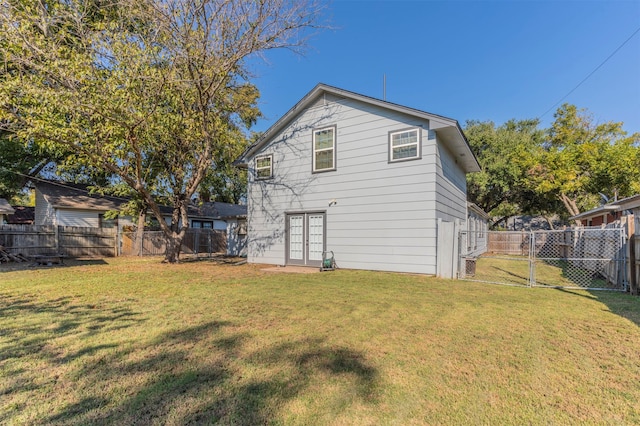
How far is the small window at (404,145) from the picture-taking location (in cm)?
903

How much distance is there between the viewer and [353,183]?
10023 mm

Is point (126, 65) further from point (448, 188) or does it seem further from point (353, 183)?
point (448, 188)

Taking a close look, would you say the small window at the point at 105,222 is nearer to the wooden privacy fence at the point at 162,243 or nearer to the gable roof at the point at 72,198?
the gable roof at the point at 72,198

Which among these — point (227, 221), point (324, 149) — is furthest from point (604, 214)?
point (227, 221)

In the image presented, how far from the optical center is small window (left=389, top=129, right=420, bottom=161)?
9031 millimetres

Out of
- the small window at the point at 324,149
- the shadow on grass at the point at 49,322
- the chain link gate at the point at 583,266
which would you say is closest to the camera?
the shadow on grass at the point at 49,322

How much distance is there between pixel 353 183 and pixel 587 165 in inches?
681

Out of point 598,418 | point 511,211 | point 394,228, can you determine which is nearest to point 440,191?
point 394,228

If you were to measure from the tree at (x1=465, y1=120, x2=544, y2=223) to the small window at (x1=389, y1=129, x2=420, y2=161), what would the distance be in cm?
1220

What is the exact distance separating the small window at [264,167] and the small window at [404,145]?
484 cm

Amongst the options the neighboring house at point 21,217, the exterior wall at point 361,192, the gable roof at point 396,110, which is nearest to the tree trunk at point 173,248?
the exterior wall at point 361,192

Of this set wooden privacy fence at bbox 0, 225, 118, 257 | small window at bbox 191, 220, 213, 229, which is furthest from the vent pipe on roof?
small window at bbox 191, 220, 213, 229

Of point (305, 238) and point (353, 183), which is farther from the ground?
point (353, 183)

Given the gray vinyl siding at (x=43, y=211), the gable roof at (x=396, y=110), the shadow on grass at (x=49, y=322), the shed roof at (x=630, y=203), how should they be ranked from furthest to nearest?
the gray vinyl siding at (x=43, y=211)
the shed roof at (x=630, y=203)
the gable roof at (x=396, y=110)
the shadow on grass at (x=49, y=322)
